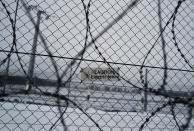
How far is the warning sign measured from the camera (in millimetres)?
1753

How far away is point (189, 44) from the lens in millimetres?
2293

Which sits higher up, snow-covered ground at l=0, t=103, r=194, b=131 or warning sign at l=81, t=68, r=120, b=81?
warning sign at l=81, t=68, r=120, b=81

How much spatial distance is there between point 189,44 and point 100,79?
50.2 inches

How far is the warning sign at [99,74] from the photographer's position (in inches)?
69.0

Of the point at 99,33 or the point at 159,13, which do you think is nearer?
the point at 99,33

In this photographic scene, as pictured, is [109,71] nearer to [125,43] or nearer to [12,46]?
[125,43]

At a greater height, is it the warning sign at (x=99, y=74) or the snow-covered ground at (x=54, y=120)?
the warning sign at (x=99, y=74)

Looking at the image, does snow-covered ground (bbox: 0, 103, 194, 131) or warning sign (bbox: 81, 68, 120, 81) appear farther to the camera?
snow-covered ground (bbox: 0, 103, 194, 131)

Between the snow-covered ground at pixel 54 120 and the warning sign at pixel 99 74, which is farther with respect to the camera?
the snow-covered ground at pixel 54 120

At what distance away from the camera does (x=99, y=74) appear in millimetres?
1798

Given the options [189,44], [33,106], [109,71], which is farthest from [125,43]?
[33,106]

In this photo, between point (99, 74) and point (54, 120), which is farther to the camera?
point (54, 120)

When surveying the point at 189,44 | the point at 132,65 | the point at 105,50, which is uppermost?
the point at 189,44

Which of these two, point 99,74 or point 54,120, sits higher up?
point 99,74
